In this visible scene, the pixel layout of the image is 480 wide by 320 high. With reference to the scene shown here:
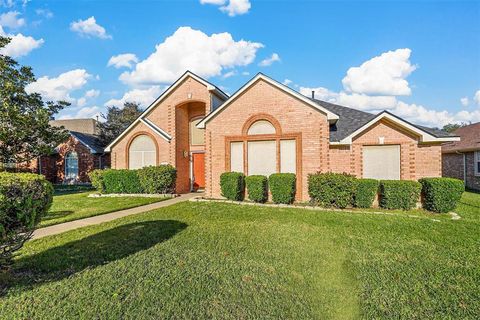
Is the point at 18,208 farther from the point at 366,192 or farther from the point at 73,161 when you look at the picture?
the point at 73,161

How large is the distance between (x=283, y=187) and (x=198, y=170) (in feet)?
27.5

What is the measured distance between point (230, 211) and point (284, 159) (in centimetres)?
410

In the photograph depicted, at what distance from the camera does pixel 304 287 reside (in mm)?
3887

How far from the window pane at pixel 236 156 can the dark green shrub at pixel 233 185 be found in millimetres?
788

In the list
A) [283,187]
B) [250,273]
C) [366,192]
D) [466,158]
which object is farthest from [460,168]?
[250,273]

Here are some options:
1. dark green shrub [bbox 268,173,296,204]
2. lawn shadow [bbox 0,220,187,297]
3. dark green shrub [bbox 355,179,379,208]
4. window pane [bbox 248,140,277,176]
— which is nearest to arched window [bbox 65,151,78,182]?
window pane [bbox 248,140,277,176]

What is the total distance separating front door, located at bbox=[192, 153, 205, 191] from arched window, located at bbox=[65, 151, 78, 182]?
12358mm

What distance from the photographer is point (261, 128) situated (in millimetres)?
12586

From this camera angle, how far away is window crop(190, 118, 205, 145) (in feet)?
58.0

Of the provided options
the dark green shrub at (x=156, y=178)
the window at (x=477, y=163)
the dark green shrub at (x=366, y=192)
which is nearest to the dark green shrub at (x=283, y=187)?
the dark green shrub at (x=366, y=192)

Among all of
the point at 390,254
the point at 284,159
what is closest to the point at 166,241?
the point at 390,254

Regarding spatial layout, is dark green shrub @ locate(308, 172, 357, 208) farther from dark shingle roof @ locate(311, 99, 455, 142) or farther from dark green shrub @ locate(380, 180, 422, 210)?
dark shingle roof @ locate(311, 99, 455, 142)

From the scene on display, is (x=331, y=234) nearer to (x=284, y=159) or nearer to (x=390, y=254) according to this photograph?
(x=390, y=254)

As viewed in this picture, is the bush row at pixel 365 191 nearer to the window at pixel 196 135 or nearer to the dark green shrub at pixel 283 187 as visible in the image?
the dark green shrub at pixel 283 187
